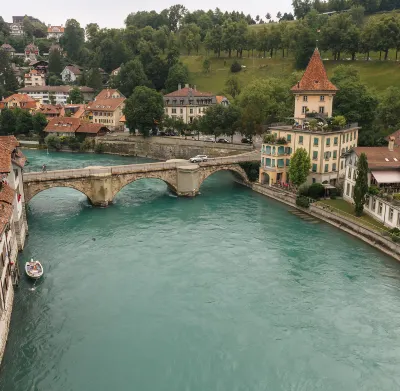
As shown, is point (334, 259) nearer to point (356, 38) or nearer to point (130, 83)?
point (356, 38)

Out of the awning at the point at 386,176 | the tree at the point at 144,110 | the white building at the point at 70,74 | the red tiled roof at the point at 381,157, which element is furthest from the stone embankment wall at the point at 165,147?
the white building at the point at 70,74

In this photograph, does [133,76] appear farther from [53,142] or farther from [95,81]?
[53,142]

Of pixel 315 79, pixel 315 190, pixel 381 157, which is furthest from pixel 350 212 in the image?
pixel 315 79

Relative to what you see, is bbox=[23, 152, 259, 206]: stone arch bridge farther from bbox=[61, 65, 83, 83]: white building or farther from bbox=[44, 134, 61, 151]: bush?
bbox=[61, 65, 83, 83]: white building

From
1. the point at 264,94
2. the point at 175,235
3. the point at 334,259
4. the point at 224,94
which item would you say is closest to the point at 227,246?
the point at 175,235

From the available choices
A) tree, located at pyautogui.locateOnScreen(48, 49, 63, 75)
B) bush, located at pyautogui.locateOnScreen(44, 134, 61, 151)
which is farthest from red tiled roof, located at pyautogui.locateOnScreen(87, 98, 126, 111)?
tree, located at pyautogui.locateOnScreen(48, 49, 63, 75)

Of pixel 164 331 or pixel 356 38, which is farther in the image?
pixel 356 38

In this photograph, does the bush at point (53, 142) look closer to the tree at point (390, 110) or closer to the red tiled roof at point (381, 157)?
the tree at point (390, 110)
